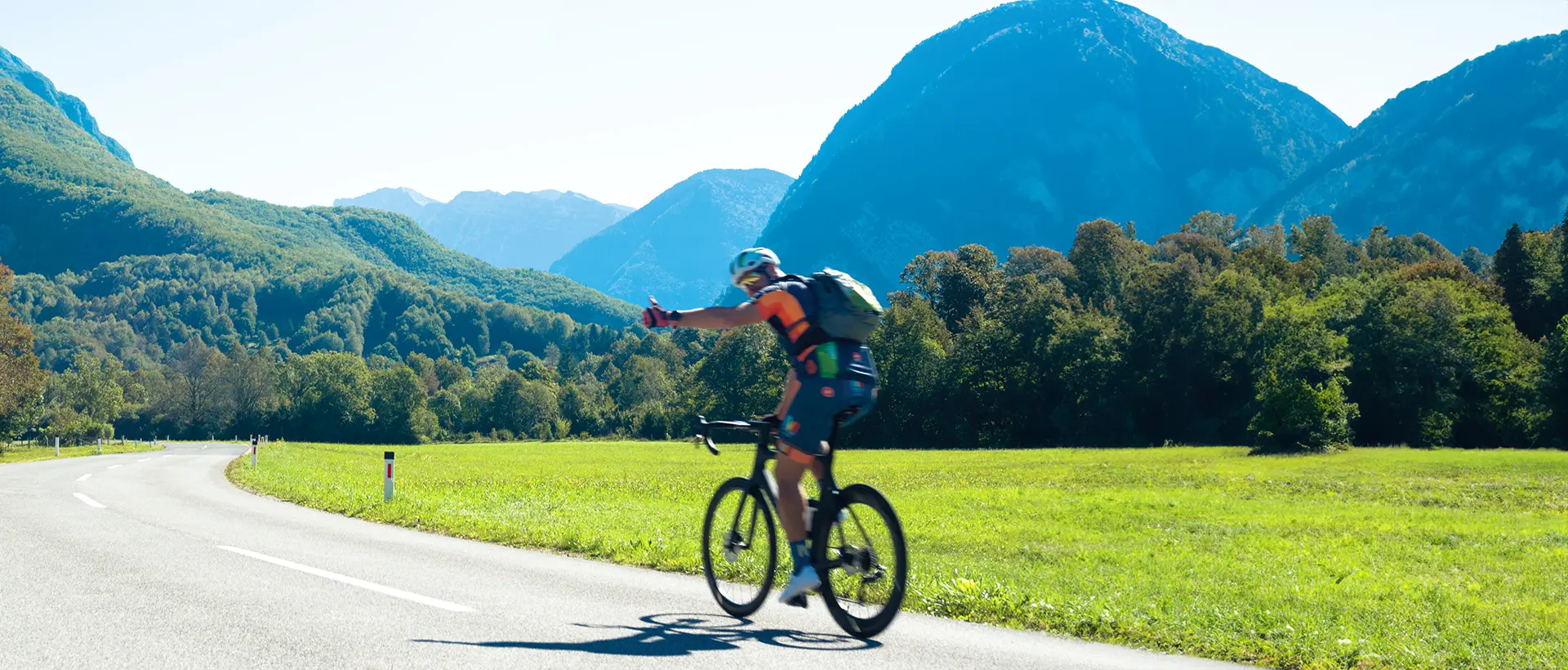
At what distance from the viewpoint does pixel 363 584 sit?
334 inches

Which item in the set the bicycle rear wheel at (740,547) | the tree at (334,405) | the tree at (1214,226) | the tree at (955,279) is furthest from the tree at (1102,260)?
the bicycle rear wheel at (740,547)

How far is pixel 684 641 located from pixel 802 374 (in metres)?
1.85

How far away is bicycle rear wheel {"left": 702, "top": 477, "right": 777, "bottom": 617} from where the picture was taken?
7281 mm

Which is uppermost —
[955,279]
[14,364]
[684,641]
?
[955,279]

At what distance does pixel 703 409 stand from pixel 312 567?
95340mm

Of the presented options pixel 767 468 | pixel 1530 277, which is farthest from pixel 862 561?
pixel 1530 277

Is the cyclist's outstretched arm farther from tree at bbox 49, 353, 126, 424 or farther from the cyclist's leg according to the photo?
tree at bbox 49, 353, 126, 424

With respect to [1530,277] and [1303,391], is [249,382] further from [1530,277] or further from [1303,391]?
[1530,277]

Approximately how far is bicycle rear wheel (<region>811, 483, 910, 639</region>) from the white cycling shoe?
0.26 feet

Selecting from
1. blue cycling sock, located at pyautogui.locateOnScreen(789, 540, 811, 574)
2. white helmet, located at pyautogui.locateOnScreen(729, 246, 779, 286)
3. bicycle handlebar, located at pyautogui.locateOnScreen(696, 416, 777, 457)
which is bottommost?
blue cycling sock, located at pyautogui.locateOnScreen(789, 540, 811, 574)

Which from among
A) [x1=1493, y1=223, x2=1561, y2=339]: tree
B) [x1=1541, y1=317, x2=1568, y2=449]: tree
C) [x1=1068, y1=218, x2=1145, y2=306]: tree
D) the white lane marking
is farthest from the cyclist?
[x1=1068, y1=218, x2=1145, y2=306]: tree

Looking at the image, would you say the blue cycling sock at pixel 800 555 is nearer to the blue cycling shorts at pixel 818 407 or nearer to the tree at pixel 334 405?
the blue cycling shorts at pixel 818 407

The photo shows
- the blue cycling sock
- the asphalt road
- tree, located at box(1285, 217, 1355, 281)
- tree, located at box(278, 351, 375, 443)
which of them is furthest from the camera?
tree, located at box(278, 351, 375, 443)

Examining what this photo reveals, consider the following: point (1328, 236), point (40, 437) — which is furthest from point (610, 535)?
point (1328, 236)
